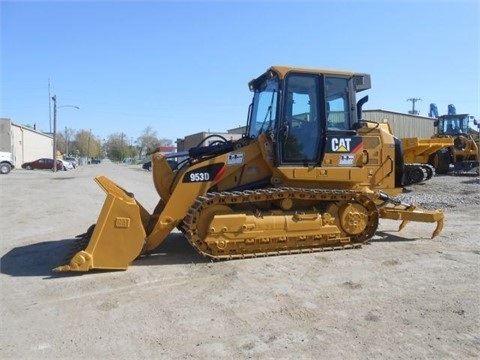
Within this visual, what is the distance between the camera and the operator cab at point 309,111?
283 inches

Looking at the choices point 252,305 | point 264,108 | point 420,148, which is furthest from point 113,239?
→ point 420,148

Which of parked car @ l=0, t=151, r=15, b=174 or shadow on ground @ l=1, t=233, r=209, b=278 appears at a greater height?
parked car @ l=0, t=151, r=15, b=174

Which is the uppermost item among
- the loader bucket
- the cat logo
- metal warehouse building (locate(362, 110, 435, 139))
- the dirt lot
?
metal warehouse building (locate(362, 110, 435, 139))

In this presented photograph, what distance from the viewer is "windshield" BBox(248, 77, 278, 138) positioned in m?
7.38

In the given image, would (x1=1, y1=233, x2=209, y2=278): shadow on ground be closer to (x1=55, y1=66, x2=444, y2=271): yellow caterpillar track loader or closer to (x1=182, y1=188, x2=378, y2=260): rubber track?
(x1=55, y1=66, x2=444, y2=271): yellow caterpillar track loader

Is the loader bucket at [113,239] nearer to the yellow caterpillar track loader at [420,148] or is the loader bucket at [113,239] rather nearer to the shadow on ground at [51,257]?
the shadow on ground at [51,257]

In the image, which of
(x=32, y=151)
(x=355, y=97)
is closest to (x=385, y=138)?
(x=355, y=97)

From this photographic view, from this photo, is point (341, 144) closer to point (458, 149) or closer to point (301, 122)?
point (301, 122)

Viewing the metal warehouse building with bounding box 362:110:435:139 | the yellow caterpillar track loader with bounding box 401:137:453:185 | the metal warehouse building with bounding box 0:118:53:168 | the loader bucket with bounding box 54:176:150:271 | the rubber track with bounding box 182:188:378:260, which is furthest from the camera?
the metal warehouse building with bounding box 0:118:53:168

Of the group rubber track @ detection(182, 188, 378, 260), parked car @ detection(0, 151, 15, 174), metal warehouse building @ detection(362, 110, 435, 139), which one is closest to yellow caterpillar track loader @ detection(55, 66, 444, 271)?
rubber track @ detection(182, 188, 378, 260)

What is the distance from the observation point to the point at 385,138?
8055 millimetres

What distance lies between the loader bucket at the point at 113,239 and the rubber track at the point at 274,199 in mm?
791

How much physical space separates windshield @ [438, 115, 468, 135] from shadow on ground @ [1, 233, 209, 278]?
23946mm

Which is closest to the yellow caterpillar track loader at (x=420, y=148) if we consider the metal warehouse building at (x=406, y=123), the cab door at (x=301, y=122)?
the cab door at (x=301, y=122)
